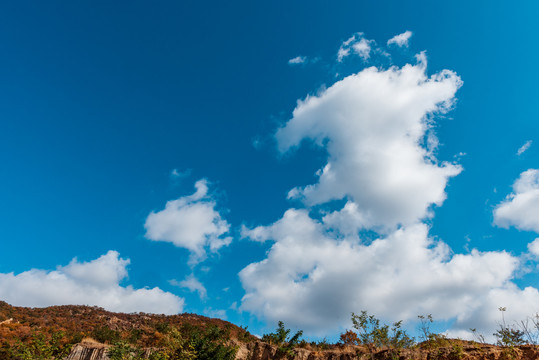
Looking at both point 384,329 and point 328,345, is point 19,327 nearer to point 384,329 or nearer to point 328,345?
point 328,345

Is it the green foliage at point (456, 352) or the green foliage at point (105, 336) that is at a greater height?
the green foliage at point (456, 352)

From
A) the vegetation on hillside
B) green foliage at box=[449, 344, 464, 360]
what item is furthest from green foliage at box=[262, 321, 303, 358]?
green foliage at box=[449, 344, 464, 360]

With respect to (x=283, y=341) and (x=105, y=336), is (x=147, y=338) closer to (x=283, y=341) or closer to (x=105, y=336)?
(x=105, y=336)

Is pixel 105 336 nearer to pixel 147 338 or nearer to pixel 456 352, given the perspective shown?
pixel 147 338

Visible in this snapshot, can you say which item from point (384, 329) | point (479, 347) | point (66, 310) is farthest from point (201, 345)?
point (66, 310)

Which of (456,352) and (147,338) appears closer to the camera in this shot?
(456,352)

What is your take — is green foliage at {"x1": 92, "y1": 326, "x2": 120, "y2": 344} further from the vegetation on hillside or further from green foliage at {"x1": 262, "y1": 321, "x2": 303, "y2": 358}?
green foliage at {"x1": 262, "y1": 321, "x2": 303, "y2": 358}

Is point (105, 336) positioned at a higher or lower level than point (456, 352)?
lower

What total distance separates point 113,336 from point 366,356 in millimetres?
29749

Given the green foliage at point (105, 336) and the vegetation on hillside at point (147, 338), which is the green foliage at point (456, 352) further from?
the green foliage at point (105, 336)

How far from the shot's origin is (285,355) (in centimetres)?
2330

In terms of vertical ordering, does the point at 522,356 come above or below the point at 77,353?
above

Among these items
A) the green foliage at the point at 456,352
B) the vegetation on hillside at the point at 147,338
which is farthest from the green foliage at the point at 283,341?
the green foliage at the point at 456,352

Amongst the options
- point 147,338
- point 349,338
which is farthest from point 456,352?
point 147,338
